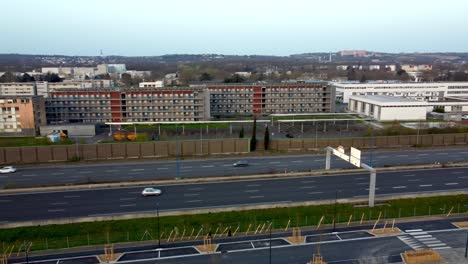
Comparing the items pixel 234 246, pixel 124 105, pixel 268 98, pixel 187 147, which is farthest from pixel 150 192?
pixel 268 98

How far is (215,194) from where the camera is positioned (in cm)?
3094

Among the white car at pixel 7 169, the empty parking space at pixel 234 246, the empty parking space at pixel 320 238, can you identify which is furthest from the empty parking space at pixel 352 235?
the white car at pixel 7 169

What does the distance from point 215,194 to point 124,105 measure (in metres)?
37.5

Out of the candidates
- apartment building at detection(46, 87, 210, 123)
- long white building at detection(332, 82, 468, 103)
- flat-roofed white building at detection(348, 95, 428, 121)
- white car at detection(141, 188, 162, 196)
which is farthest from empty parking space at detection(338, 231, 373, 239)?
long white building at detection(332, 82, 468, 103)

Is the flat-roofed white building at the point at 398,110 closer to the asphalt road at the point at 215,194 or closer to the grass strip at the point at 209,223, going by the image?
the asphalt road at the point at 215,194

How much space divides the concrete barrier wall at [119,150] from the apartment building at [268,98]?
1106 inches


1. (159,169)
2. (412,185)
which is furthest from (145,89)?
(412,185)

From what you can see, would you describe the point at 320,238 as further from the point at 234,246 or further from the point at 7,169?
the point at 7,169

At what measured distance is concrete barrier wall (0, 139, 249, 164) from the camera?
41000 millimetres

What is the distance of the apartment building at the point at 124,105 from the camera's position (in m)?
62.4

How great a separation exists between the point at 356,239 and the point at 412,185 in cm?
1219

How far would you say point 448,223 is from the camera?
26.3 meters

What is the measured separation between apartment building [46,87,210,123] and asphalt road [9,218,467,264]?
4195 cm

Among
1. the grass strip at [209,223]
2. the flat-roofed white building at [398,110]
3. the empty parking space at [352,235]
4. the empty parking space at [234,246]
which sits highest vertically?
the flat-roofed white building at [398,110]
